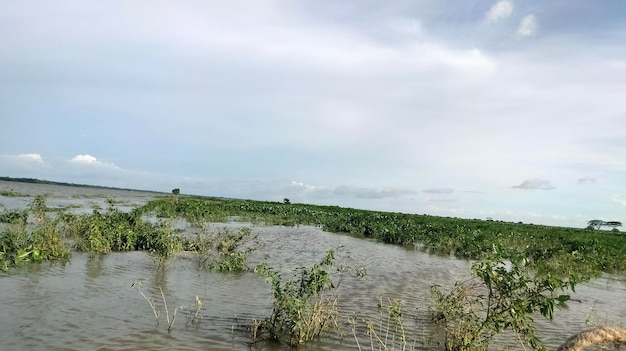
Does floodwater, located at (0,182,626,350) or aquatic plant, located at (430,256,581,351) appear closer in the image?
aquatic plant, located at (430,256,581,351)

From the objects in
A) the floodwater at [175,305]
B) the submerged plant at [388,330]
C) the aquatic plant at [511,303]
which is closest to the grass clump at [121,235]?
the floodwater at [175,305]

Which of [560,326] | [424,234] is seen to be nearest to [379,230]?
[424,234]

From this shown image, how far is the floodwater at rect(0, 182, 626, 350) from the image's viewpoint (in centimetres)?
789

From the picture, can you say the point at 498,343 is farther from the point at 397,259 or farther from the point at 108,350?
the point at 397,259

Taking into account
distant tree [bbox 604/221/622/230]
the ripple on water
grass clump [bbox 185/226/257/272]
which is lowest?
the ripple on water

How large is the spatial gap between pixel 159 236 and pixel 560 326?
11559mm

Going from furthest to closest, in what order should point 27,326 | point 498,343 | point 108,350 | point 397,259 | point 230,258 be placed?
point 397,259
point 230,258
point 498,343
point 27,326
point 108,350

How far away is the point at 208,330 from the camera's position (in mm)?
8625

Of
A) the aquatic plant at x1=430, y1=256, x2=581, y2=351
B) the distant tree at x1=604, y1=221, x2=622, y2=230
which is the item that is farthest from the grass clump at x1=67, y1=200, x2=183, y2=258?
the distant tree at x1=604, y1=221, x2=622, y2=230

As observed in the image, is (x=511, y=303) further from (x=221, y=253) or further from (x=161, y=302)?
(x=221, y=253)

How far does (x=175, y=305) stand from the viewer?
10.2m

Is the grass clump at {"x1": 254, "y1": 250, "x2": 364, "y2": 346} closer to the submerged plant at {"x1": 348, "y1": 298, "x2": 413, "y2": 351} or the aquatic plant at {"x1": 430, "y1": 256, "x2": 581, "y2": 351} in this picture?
the submerged plant at {"x1": 348, "y1": 298, "x2": 413, "y2": 351}

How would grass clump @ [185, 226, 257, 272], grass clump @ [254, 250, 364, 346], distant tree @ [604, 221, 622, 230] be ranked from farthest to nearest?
distant tree @ [604, 221, 622, 230] < grass clump @ [185, 226, 257, 272] < grass clump @ [254, 250, 364, 346]

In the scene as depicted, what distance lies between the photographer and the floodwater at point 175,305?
25.9 ft
